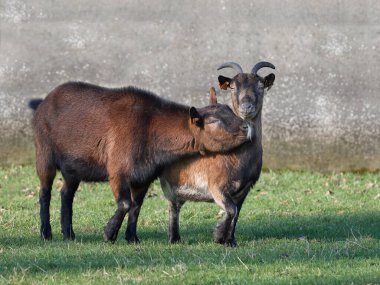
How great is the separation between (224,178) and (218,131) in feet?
1.67

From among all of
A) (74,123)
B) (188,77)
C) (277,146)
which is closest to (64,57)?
(188,77)

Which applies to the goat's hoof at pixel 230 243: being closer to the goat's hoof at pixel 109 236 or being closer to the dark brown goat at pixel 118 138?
the dark brown goat at pixel 118 138

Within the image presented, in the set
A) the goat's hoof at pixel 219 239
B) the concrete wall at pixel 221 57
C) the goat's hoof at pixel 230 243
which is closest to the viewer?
the goat's hoof at pixel 230 243

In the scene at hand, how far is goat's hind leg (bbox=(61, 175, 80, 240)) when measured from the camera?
39.0 feet

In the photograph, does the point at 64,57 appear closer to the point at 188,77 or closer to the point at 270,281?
the point at 188,77

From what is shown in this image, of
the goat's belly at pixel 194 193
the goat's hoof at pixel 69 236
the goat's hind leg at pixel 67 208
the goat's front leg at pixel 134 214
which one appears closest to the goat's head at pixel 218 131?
the goat's belly at pixel 194 193

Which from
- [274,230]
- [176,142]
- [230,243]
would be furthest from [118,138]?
[274,230]

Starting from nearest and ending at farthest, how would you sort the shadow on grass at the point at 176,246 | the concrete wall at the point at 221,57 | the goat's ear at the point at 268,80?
the shadow on grass at the point at 176,246
the goat's ear at the point at 268,80
the concrete wall at the point at 221,57

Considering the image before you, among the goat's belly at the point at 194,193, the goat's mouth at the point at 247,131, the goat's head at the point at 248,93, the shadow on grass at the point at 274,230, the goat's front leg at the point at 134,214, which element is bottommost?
the shadow on grass at the point at 274,230

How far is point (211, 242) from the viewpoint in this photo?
37.6 ft

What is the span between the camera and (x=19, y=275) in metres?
8.85

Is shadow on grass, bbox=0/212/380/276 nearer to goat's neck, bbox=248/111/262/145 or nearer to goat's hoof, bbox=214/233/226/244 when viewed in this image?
goat's hoof, bbox=214/233/226/244

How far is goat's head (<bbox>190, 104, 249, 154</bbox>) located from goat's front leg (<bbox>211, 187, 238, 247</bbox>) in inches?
20.1

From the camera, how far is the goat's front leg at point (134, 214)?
37.8 feet
